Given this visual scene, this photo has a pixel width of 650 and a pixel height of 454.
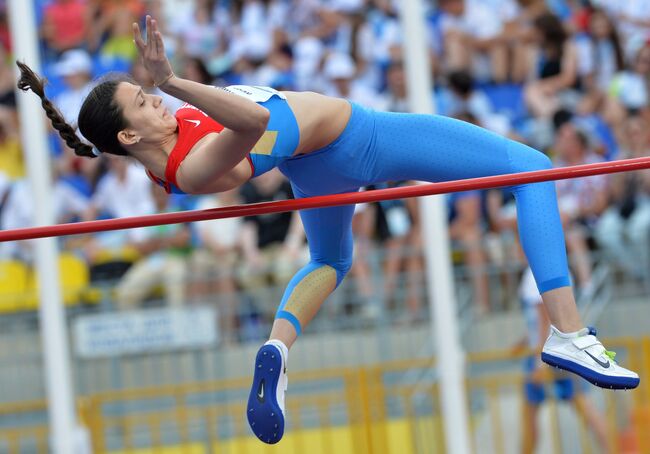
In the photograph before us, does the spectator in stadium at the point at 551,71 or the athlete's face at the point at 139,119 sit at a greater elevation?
the spectator in stadium at the point at 551,71

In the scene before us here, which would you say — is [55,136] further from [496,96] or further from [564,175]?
[564,175]

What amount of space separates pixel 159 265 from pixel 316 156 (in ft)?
13.6

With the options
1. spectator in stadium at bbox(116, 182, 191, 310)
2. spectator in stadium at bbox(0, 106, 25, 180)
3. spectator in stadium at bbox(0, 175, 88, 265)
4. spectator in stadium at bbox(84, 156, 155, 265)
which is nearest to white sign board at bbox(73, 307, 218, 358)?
spectator in stadium at bbox(116, 182, 191, 310)

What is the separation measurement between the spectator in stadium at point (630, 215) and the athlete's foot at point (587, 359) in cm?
384

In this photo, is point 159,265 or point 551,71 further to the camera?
point 551,71

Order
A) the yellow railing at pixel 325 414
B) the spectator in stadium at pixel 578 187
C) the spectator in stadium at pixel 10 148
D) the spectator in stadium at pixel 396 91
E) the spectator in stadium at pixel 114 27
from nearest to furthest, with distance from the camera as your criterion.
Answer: the yellow railing at pixel 325 414 < the spectator in stadium at pixel 578 187 < the spectator in stadium at pixel 396 91 < the spectator in stadium at pixel 10 148 < the spectator in stadium at pixel 114 27

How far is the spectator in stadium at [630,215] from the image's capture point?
28.8 feet

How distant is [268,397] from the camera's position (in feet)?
16.9

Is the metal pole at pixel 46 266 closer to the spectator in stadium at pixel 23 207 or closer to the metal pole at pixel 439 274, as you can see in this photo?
the spectator in stadium at pixel 23 207

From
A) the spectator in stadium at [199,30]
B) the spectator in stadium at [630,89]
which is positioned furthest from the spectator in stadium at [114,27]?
the spectator in stadium at [630,89]

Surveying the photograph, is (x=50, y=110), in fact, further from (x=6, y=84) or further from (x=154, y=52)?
(x=6, y=84)

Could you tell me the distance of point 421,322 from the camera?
908cm

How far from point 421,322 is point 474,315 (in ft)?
1.19

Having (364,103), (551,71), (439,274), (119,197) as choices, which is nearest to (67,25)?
(119,197)
